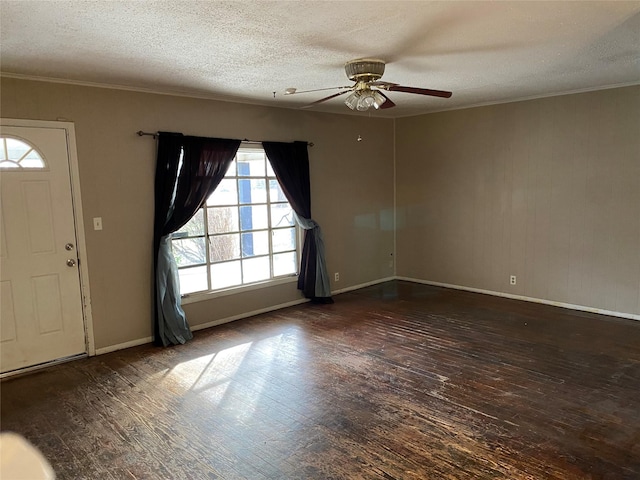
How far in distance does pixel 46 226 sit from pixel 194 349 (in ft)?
5.53

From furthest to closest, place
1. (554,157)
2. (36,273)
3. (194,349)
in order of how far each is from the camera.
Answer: (554,157) < (194,349) < (36,273)

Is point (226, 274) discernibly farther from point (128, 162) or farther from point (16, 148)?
point (16, 148)

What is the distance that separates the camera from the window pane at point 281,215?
542 centimetres

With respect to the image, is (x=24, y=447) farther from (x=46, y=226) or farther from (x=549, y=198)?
(x=549, y=198)

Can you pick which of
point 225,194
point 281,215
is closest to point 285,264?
point 281,215

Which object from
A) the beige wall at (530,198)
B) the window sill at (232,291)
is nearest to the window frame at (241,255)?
the window sill at (232,291)

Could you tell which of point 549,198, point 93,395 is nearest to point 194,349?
point 93,395

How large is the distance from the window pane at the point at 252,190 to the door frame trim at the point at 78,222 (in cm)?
169

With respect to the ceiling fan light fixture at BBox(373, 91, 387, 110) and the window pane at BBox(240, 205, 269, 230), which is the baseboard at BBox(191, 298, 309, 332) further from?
the ceiling fan light fixture at BBox(373, 91, 387, 110)

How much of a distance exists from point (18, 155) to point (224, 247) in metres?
2.10

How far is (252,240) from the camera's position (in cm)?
524

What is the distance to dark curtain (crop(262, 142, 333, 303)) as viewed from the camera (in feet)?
17.2

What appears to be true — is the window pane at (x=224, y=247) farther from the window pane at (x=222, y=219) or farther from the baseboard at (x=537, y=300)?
the baseboard at (x=537, y=300)

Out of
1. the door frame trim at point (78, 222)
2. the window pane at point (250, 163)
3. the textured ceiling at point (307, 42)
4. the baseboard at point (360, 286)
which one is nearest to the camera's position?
the textured ceiling at point (307, 42)
